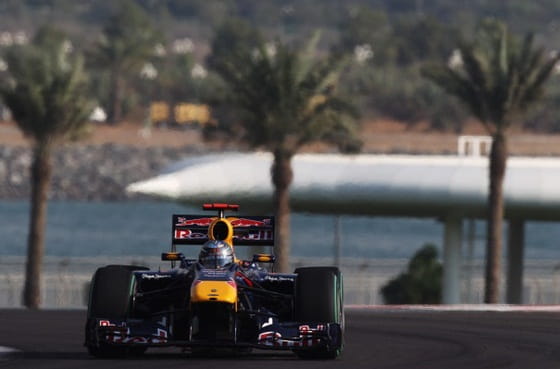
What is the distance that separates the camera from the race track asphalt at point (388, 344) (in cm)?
1828

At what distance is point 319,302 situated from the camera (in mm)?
18625

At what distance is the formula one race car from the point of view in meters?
17.7

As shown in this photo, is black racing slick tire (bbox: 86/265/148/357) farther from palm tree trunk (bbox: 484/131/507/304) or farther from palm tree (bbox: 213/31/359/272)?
palm tree (bbox: 213/31/359/272)

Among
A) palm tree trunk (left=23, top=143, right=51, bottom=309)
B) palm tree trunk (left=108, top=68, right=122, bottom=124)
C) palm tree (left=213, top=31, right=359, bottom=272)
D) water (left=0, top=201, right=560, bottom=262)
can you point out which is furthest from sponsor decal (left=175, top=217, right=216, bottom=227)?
palm tree trunk (left=108, top=68, right=122, bottom=124)

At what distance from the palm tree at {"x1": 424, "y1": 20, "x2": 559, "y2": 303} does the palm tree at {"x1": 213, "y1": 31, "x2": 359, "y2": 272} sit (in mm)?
3360

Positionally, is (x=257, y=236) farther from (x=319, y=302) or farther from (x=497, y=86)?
(x=497, y=86)

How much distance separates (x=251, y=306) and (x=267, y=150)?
34385 millimetres

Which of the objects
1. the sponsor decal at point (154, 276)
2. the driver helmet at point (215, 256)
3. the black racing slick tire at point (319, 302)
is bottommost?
the black racing slick tire at point (319, 302)

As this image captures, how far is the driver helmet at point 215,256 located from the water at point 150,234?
327 feet

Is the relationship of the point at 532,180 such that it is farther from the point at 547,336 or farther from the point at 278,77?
the point at 547,336

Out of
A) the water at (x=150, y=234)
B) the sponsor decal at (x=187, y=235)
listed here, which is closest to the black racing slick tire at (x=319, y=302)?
the sponsor decal at (x=187, y=235)

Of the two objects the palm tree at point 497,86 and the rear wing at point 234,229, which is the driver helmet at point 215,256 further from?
the palm tree at point 497,86

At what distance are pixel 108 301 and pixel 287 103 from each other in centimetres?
3456

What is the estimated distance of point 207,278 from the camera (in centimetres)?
1762
